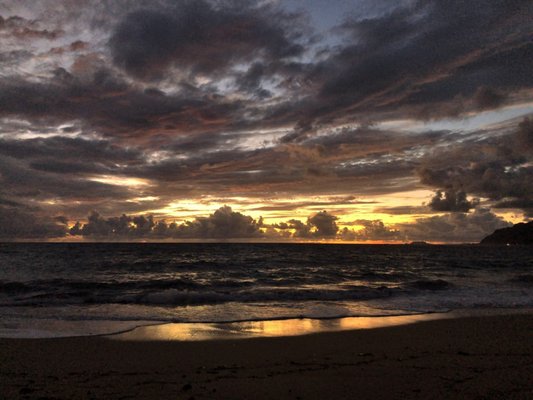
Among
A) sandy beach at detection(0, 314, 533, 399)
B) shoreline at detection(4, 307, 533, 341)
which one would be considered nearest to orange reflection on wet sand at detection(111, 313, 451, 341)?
shoreline at detection(4, 307, 533, 341)

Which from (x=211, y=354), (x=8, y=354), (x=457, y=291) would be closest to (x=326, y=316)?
(x=211, y=354)

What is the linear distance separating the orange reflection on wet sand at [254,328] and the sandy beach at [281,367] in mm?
794

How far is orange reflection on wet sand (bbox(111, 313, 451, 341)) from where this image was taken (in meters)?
12.5

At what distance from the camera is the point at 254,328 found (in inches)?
551

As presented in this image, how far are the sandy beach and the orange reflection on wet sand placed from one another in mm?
794

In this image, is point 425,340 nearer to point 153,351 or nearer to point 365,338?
point 365,338

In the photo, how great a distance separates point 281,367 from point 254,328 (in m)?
5.19

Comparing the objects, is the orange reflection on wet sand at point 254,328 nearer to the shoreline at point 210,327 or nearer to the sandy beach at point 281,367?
the shoreline at point 210,327

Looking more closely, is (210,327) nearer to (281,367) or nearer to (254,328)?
(254,328)

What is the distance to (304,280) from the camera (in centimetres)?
3334

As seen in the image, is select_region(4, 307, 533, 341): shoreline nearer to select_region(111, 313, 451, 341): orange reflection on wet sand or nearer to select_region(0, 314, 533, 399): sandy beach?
select_region(111, 313, 451, 341): orange reflection on wet sand

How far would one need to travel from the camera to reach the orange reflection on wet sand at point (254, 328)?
41.0 feet

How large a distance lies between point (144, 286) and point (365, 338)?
20720mm

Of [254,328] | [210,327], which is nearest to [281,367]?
[254,328]
